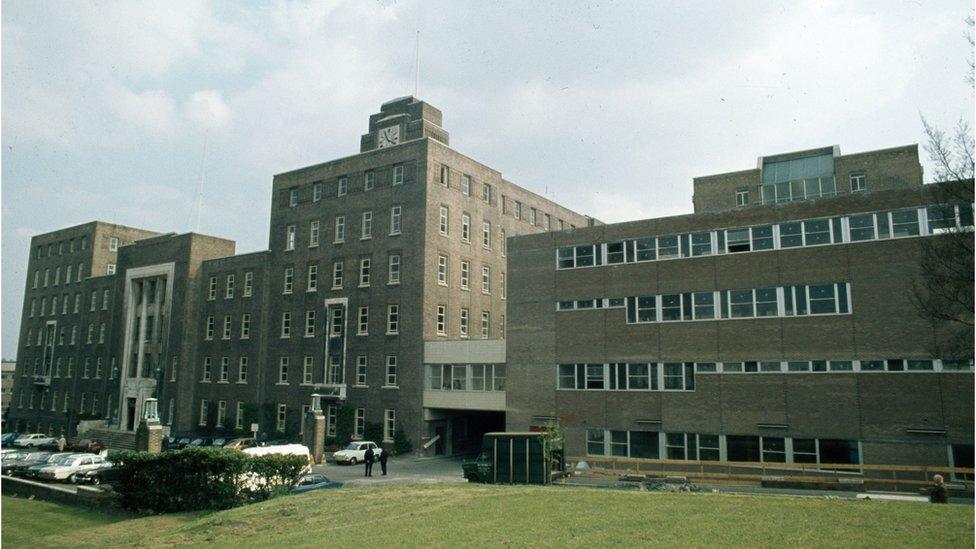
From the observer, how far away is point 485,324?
5881 cm

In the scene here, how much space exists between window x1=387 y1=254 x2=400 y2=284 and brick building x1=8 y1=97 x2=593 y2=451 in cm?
10

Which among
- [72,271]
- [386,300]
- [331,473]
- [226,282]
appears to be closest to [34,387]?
[72,271]

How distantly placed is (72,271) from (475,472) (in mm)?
74741

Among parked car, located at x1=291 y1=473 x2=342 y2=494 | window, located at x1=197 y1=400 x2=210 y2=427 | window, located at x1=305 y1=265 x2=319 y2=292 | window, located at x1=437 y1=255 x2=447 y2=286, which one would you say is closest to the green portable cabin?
parked car, located at x1=291 y1=473 x2=342 y2=494

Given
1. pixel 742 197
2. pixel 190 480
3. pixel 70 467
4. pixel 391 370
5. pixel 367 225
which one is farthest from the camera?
pixel 367 225

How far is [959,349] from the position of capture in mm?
29625

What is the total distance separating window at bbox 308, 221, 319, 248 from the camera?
59741 millimetres

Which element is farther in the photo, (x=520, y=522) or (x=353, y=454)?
(x=353, y=454)

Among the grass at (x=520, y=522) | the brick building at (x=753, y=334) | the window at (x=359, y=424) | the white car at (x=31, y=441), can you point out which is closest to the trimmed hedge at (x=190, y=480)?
the grass at (x=520, y=522)

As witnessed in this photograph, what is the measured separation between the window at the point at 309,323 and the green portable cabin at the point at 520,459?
32.3m

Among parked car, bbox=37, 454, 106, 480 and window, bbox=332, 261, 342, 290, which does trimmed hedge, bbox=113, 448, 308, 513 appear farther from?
window, bbox=332, 261, 342, 290

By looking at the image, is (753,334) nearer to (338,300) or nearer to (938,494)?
(938,494)

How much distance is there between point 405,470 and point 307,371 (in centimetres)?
1871

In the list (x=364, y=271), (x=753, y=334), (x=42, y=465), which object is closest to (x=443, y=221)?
(x=364, y=271)
